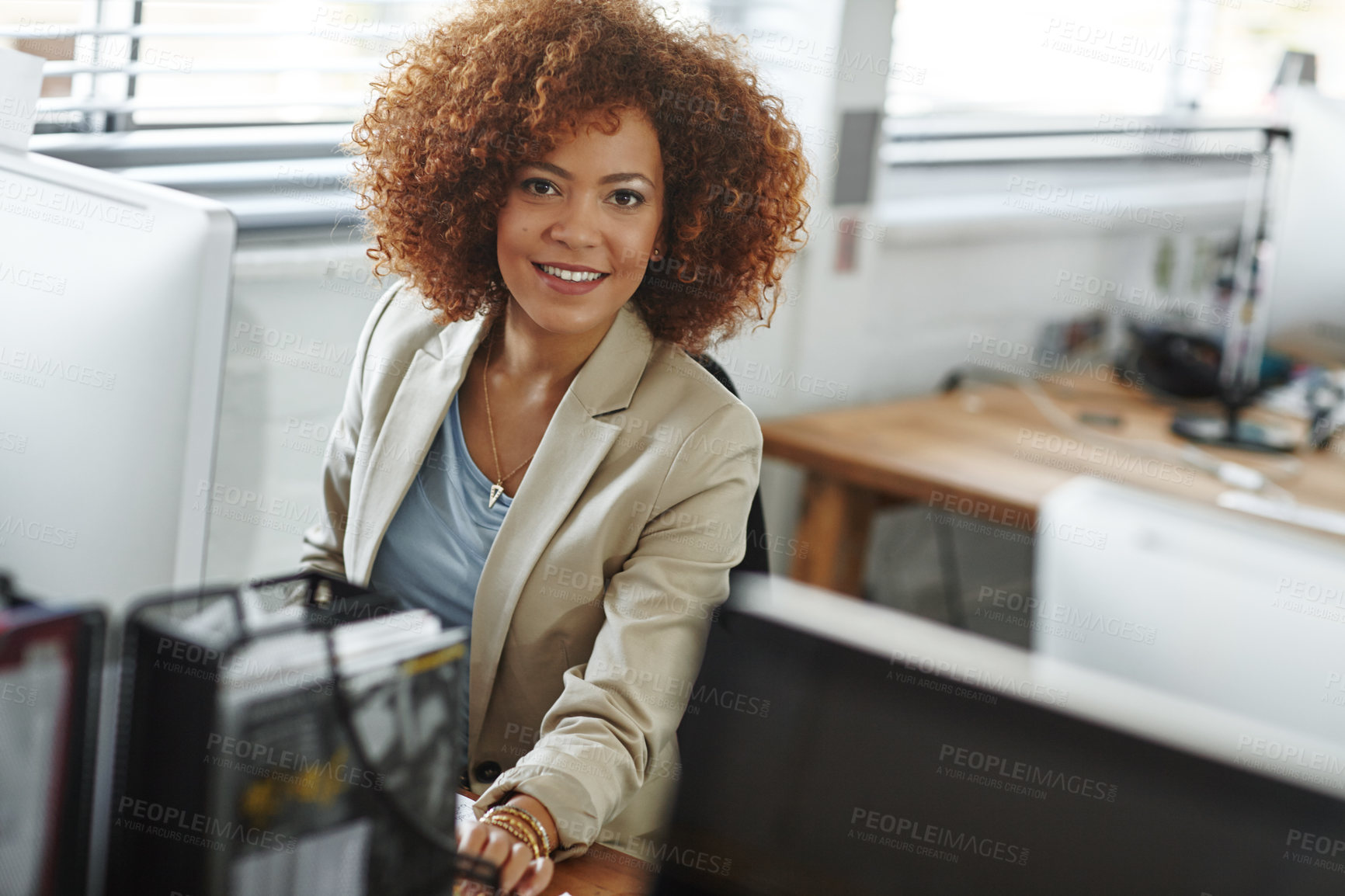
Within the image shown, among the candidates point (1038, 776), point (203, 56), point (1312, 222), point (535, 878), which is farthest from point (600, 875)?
point (1312, 222)

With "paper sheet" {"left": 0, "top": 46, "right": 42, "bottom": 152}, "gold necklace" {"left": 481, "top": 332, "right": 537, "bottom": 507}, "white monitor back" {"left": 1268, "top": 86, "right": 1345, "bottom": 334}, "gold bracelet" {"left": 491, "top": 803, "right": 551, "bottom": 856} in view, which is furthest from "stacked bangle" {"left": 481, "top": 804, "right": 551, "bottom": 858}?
"white monitor back" {"left": 1268, "top": 86, "right": 1345, "bottom": 334}

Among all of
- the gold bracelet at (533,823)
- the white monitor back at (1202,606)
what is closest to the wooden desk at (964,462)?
the white monitor back at (1202,606)

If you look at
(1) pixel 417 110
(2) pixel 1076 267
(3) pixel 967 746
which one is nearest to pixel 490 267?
(1) pixel 417 110

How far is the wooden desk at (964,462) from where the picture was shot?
91.1 inches

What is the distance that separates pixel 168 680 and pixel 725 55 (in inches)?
32.7

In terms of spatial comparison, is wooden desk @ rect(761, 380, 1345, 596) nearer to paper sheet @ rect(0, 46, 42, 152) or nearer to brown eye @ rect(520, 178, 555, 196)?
brown eye @ rect(520, 178, 555, 196)

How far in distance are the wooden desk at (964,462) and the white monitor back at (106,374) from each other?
167 cm

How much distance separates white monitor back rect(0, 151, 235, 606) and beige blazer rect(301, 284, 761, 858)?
12.9 inches

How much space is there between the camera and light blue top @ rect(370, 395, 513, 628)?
47.5 inches

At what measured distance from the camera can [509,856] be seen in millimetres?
890

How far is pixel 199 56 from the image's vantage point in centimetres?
198

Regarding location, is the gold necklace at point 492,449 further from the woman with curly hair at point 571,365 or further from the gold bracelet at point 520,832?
the gold bracelet at point 520,832

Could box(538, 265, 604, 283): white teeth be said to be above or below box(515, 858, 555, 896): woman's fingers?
above

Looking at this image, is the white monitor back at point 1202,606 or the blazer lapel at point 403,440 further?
the white monitor back at point 1202,606
